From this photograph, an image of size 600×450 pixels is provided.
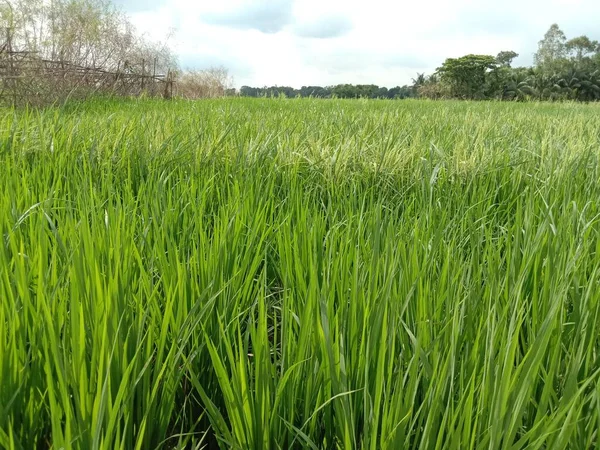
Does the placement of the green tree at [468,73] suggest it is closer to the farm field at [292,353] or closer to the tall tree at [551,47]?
the tall tree at [551,47]

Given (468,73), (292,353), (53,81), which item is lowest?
(292,353)

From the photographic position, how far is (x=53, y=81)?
6453mm

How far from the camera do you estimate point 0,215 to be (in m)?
0.97

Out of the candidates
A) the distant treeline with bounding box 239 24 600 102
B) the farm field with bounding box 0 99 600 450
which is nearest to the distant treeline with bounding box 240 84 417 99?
the distant treeline with bounding box 239 24 600 102

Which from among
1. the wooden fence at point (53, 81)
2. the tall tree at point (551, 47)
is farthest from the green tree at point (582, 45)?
the wooden fence at point (53, 81)

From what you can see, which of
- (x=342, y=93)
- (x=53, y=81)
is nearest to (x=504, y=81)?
(x=342, y=93)

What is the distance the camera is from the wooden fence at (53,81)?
4824 mm

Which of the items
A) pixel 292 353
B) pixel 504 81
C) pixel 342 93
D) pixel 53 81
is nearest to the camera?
pixel 292 353

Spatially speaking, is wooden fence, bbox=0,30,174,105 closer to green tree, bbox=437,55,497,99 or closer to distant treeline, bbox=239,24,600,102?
distant treeline, bbox=239,24,600,102

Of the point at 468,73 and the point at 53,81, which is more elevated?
the point at 468,73

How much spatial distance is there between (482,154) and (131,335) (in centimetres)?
157

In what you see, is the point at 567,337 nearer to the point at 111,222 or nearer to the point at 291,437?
the point at 291,437

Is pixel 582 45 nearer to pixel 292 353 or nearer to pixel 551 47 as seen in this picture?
pixel 551 47

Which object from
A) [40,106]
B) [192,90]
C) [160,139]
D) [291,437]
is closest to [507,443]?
[291,437]
